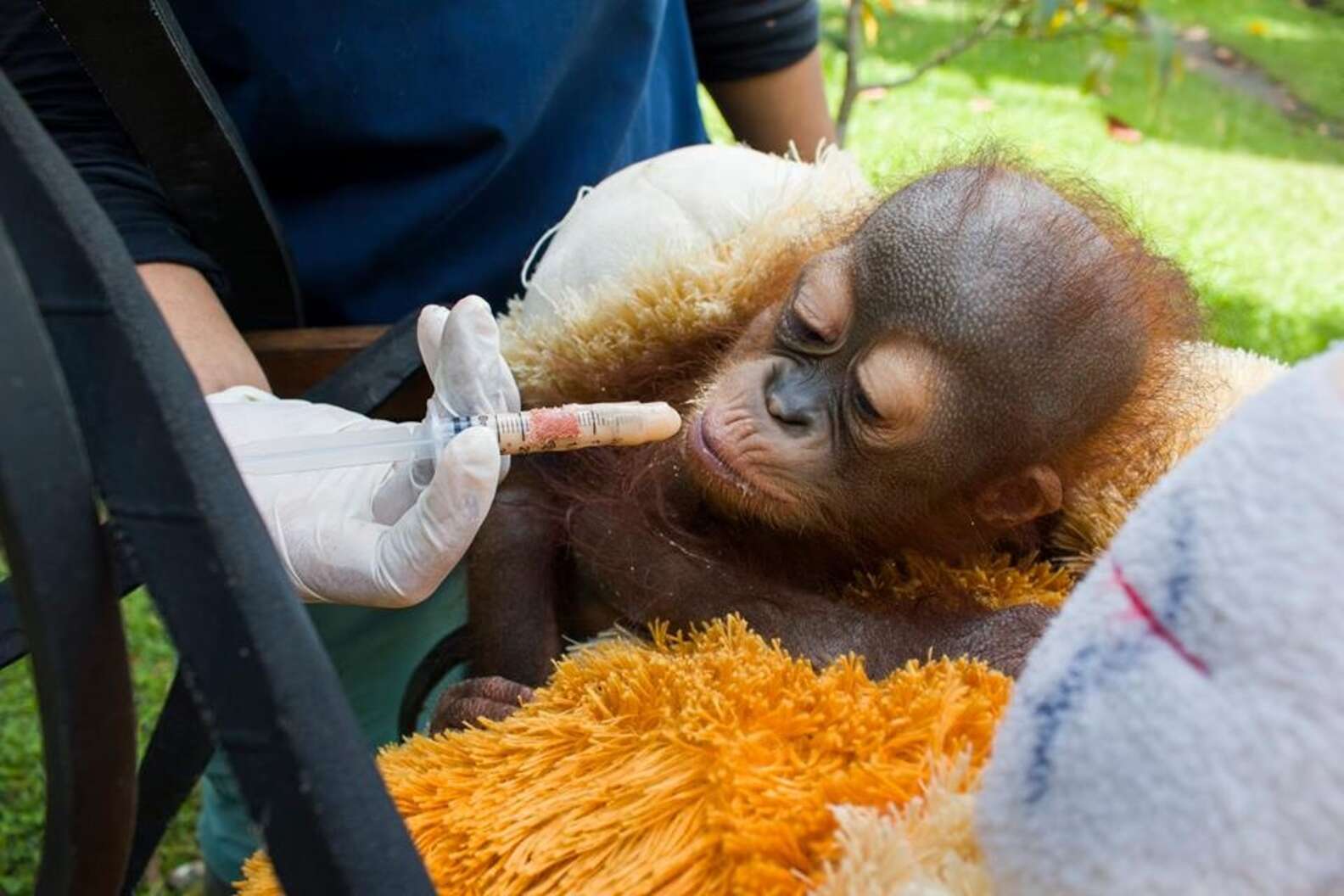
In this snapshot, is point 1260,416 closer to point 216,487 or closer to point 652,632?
point 216,487

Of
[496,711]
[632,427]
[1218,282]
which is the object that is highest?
[632,427]

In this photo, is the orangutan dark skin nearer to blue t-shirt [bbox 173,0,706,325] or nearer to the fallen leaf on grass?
blue t-shirt [bbox 173,0,706,325]

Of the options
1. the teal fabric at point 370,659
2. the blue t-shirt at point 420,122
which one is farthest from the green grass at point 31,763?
the blue t-shirt at point 420,122

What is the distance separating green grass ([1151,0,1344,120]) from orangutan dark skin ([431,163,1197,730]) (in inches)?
242

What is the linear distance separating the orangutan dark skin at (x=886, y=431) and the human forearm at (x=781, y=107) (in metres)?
0.62

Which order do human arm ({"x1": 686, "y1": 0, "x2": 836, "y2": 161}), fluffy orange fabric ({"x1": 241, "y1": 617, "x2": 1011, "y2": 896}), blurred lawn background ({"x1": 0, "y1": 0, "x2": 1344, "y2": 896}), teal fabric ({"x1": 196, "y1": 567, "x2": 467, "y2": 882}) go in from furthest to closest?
1. blurred lawn background ({"x1": 0, "y1": 0, "x2": 1344, "y2": 896})
2. human arm ({"x1": 686, "y1": 0, "x2": 836, "y2": 161})
3. teal fabric ({"x1": 196, "y1": 567, "x2": 467, "y2": 882})
4. fluffy orange fabric ({"x1": 241, "y1": 617, "x2": 1011, "y2": 896})

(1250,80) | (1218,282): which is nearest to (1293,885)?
(1218,282)

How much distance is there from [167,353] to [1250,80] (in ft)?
24.2

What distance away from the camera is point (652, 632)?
93 centimetres

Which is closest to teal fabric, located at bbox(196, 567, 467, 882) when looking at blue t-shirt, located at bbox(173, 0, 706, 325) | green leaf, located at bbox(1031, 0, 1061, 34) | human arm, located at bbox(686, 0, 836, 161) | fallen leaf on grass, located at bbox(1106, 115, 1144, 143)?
blue t-shirt, located at bbox(173, 0, 706, 325)

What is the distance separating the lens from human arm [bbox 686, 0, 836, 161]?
162 cm

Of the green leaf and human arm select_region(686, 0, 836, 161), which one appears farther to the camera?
the green leaf

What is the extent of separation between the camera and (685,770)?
27.0 inches

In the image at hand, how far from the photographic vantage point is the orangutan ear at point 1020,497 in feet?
3.42
